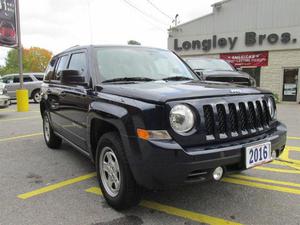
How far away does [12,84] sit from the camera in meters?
17.5

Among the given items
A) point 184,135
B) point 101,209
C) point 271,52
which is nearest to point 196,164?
point 184,135

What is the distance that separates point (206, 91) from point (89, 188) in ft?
6.51

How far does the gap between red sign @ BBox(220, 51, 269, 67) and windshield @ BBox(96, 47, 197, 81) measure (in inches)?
674

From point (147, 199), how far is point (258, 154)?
133 centimetres

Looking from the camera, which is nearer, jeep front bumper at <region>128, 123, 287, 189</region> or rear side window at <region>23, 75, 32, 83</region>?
jeep front bumper at <region>128, 123, 287, 189</region>

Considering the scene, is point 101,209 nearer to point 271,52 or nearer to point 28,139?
point 28,139

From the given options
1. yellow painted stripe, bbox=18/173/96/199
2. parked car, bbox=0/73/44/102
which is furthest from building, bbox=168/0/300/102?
yellow painted stripe, bbox=18/173/96/199

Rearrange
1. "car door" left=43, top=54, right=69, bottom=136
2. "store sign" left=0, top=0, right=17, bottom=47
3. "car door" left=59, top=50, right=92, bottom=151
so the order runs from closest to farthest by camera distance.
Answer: "car door" left=59, top=50, right=92, bottom=151, "car door" left=43, top=54, right=69, bottom=136, "store sign" left=0, top=0, right=17, bottom=47

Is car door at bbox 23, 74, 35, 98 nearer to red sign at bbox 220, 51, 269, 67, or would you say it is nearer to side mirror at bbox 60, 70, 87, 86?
red sign at bbox 220, 51, 269, 67

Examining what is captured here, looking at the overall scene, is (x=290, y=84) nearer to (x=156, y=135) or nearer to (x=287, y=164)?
(x=287, y=164)

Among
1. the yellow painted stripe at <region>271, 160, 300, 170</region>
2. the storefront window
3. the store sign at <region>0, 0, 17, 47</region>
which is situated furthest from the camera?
the storefront window

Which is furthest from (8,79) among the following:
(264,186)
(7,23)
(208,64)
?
(264,186)

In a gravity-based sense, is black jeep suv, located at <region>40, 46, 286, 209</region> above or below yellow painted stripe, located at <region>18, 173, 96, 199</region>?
above

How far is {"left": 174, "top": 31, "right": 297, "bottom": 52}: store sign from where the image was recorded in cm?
1967
